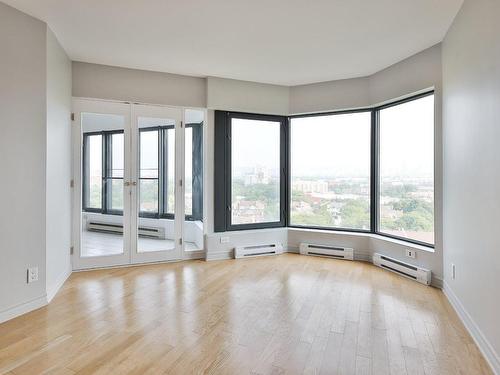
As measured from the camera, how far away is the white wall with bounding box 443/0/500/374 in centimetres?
215

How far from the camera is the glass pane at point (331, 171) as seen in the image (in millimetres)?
4949

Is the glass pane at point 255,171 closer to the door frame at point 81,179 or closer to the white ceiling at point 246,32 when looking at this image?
the white ceiling at point 246,32

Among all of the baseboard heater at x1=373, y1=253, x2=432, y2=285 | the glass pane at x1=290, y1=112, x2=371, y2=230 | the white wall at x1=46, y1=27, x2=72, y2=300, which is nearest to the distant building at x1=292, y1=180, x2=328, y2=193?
the glass pane at x1=290, y1=112, x2=371, y2=230

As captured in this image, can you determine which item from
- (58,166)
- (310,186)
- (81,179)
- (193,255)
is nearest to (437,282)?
(310,186)

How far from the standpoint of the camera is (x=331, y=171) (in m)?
5.21

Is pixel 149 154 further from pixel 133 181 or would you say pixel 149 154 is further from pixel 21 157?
pixel 21 157

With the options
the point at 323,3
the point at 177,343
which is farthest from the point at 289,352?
the point at 323,3

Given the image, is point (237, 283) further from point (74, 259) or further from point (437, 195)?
point (437, 195)

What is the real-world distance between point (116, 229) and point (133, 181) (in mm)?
718

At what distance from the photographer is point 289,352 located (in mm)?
2256

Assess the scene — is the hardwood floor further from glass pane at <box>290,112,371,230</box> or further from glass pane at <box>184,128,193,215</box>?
glass pane at <box>290,112,371,230</box>

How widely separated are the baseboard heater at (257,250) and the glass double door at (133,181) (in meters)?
0.62

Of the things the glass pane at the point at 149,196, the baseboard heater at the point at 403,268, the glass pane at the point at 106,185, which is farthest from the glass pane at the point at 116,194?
the baseboard heater at the point at 403,268

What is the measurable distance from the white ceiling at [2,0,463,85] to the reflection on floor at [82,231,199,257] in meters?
2.37
